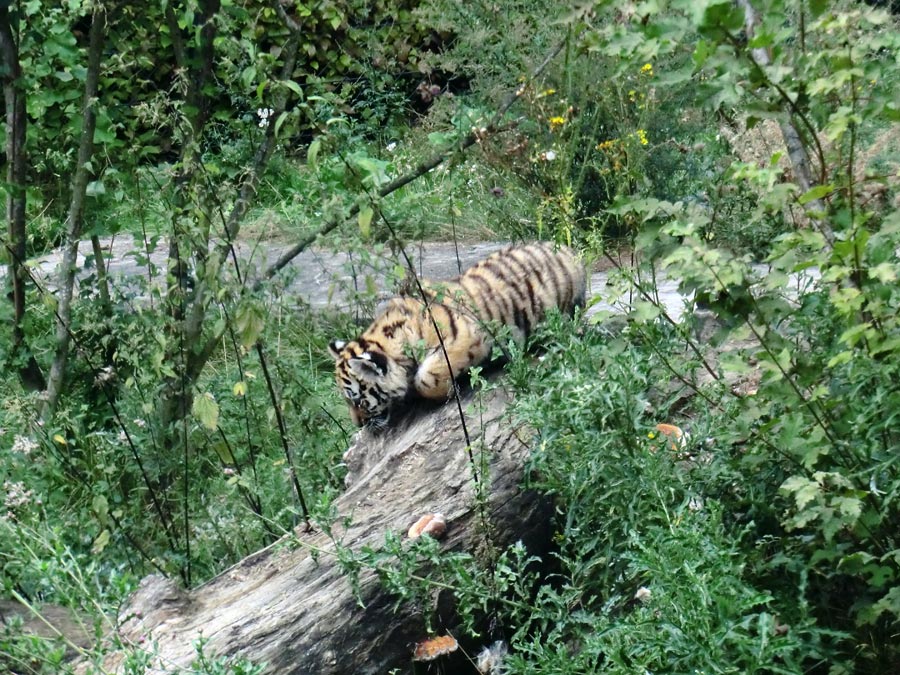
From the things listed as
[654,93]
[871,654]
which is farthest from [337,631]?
[654,93]

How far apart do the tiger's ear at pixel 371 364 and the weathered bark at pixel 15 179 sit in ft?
4.99

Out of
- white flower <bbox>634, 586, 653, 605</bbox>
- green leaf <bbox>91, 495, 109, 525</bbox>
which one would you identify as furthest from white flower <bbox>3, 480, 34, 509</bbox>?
white flower <bbox>634, 586, 653, 605</bbox>

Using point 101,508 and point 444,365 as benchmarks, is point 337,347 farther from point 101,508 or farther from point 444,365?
point 101,508

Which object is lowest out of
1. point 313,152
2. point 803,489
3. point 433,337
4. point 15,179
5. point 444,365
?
point 803,489

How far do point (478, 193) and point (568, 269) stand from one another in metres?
3.66

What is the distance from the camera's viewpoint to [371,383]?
4.87 metres

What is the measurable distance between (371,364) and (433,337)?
297 mm

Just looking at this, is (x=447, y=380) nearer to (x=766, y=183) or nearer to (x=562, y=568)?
(x=562, y=568)

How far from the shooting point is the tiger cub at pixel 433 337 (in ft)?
15.6

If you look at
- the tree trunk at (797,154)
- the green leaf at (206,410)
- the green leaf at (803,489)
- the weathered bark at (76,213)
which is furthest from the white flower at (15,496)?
the tree trunk at (797,154)

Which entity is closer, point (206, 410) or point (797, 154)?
point (797, 154)

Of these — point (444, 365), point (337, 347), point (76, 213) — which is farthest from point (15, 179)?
point (444, 365)

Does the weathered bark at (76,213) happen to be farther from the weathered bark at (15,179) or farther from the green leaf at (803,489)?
the green leaf at (803,489)

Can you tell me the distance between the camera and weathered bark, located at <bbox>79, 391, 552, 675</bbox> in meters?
3.43
